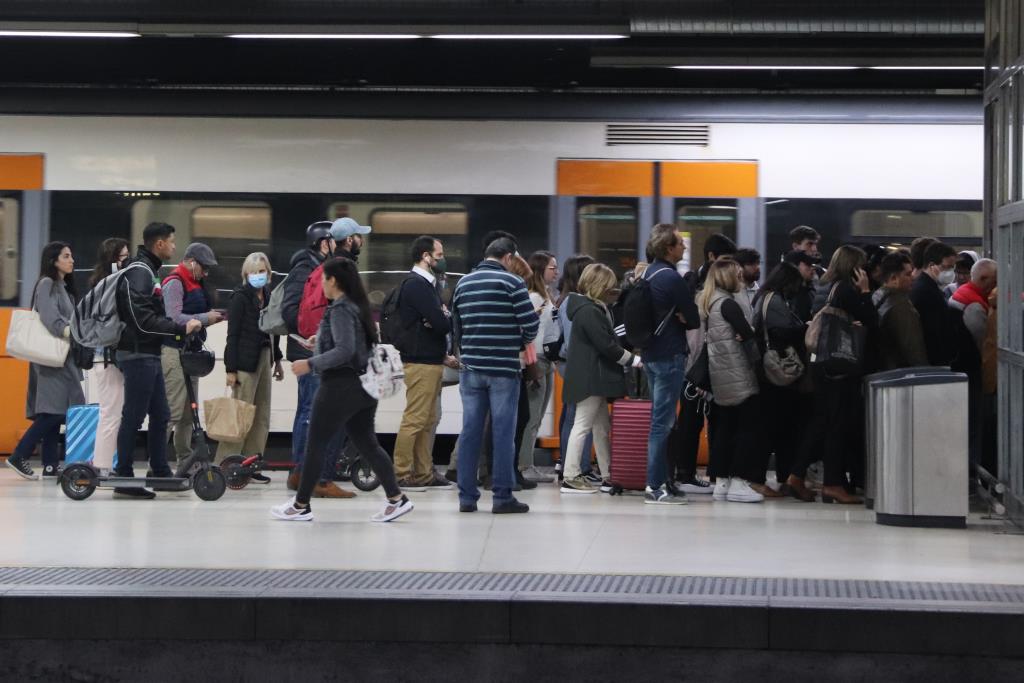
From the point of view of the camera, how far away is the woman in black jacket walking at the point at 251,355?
10.9 metres

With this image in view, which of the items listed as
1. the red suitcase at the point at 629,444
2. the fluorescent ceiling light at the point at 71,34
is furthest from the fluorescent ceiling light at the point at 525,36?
the red suitcase at the point at 629,444

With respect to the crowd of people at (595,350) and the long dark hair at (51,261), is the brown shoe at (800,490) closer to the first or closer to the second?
the crowd of people at (595,350)

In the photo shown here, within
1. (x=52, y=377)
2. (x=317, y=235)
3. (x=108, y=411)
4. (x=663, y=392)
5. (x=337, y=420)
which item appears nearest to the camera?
(x=337, y=420)

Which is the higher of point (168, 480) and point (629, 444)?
point (629, 444)

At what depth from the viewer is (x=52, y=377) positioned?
11312 mm

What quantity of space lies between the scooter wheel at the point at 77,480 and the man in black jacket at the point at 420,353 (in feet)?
6.95

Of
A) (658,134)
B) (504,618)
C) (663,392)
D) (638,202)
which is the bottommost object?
(504,618)

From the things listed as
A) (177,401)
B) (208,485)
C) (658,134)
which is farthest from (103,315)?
(658,134)

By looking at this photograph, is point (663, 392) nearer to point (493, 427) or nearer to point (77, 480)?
point (493, 427)

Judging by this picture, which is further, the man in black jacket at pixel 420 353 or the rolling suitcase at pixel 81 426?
Result: the rolling suitcase at pixel 81 426

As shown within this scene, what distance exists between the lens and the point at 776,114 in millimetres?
12289

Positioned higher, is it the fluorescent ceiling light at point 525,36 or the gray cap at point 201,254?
the fluorescent ceiling light at point 525,36

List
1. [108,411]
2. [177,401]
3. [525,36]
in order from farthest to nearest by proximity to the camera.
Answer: [177,401], [525,36], [108,411]

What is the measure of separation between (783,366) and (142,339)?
4201mm
